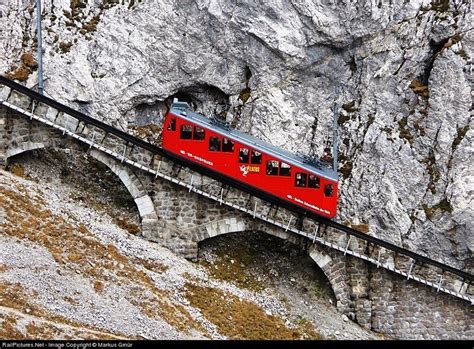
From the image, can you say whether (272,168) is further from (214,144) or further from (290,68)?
(290,68)

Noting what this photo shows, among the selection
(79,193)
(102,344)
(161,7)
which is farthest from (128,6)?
(102,344)

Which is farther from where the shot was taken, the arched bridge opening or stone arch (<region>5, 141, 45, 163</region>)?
the arched bridge opening

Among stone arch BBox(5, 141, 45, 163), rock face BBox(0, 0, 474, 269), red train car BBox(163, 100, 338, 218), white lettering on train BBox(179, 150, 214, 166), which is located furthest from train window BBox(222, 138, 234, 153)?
stone arch BBox(5, 141, 45, 163)

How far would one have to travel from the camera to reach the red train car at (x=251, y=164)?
36312 mm

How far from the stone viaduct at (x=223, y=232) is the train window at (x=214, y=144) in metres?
2.02

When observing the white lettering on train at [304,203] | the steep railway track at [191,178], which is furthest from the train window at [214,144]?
the white lettering on train at [304,203]

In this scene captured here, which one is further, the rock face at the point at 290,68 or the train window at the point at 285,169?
the rock face at the point at 290,68

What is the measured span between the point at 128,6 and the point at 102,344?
79.0 ft

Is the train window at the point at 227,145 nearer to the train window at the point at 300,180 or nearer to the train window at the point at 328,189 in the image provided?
the train window at the point at 300,180

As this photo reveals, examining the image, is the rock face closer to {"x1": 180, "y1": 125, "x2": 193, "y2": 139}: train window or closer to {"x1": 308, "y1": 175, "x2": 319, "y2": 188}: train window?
{"x1": 308, "y1": 175, "x2": 319, "y2": 188}: train window

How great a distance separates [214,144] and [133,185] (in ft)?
17.2

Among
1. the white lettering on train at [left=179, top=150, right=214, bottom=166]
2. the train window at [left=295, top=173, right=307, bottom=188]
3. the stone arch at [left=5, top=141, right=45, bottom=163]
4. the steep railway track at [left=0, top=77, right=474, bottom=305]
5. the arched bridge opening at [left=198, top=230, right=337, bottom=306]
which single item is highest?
the train window at [left=295, top=173, right=307, bottom=188]

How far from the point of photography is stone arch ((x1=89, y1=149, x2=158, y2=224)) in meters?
37.4

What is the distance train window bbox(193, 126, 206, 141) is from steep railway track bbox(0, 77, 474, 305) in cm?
152
